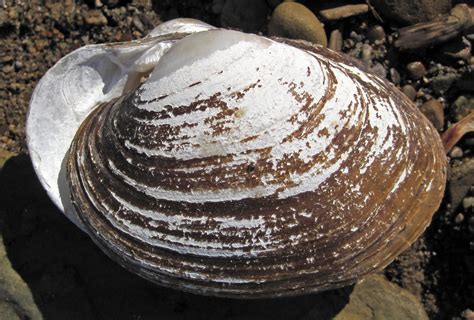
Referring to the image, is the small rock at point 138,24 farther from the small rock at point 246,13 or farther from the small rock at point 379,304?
the small rock at point 379,304

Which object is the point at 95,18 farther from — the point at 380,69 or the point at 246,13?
the point at 380,69

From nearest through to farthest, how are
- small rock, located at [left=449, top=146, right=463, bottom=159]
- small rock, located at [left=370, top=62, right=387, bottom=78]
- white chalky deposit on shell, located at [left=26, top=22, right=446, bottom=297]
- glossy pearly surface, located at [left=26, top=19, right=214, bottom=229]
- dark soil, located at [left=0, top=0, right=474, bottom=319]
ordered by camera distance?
white chalky deposit on shell, located at [left=26, top=22, right=446, bottom=297] → glossy pearly surface, located at [left=26, top=19, right=214, bottom=229] → dark soil, located at [left=0, top=0, right=474, bottom=319] → small rock, located at [left=449, top=146, right=463, bottom=159] → small rock, located at [left=370, top=62, right=387, bottom=78]

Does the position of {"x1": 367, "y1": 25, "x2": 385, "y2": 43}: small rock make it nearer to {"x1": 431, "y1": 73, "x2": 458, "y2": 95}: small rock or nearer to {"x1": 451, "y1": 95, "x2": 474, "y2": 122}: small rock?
{"x1": 431, "y1": 73, "x2": 458, "y2": 95}: small rock

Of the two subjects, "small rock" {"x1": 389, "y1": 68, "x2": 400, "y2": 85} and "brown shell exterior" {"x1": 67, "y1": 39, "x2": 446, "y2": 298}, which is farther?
"small rock" {"x1": 389, "y1": 68, "x2": 400, "y2": 85}

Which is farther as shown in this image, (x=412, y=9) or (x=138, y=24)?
(x=138, y=24)

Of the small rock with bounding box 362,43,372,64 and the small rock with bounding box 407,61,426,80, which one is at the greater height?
the small rock with bounding box 362,43,372,64

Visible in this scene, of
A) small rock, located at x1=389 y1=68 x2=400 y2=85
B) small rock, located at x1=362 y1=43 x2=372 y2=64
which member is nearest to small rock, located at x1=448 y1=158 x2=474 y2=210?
small rock, located at x1=389 y1=68 x2=400 y2=85

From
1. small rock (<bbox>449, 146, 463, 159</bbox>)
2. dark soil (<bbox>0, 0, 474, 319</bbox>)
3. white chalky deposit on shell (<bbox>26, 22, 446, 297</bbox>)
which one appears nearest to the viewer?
white chalky deposit on shell (<bbox>26, 22, 446, 297</bbox>)

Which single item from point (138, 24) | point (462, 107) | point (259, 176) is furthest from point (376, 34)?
point (259, 176)
